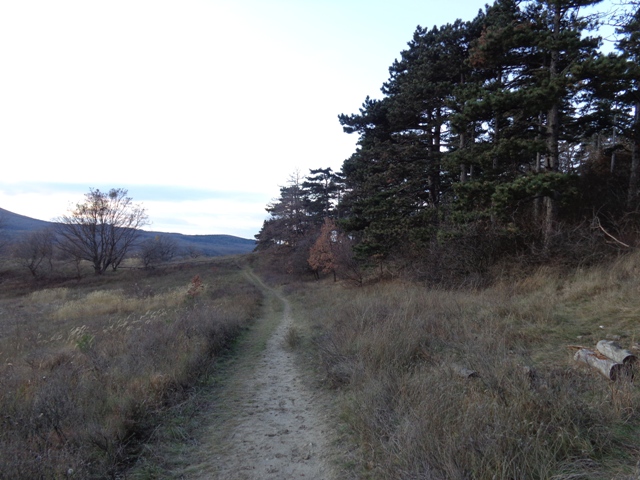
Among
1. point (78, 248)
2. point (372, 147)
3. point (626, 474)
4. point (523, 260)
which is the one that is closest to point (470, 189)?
point (523, 260)

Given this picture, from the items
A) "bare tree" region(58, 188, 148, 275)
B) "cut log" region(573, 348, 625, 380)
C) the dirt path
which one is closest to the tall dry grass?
"cut log" region(573, 348, 625, 380)

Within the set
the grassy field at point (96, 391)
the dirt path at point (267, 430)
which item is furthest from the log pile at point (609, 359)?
the grassy field at point (96, 391)

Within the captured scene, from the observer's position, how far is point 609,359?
4.46 metres

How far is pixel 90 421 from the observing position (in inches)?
153

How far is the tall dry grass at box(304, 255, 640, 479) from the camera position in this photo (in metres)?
2.72

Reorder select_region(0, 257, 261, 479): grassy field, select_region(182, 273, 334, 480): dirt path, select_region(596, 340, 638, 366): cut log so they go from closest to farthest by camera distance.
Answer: select_region(0, 257, 261, 479): grassy field, select_region(182, 273, 334, 480): dirt path, select_region(596, 340, 638, 366): cut log

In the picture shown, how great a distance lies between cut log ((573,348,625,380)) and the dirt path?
12.0ft

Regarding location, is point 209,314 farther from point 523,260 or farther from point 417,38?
point 417,38

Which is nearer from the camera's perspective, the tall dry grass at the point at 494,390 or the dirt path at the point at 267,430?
the tall dry grass at the point at 494,390

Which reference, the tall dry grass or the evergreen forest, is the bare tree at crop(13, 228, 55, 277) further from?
the tall dry grass

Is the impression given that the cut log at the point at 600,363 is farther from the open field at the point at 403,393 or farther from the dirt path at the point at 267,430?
the dirt path at the point at 267,430

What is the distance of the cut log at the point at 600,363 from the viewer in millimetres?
4152

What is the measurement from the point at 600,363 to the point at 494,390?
2.01 metres

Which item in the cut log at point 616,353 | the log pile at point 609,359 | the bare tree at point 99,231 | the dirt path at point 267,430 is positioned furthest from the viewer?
the bare tree at point 99,231
